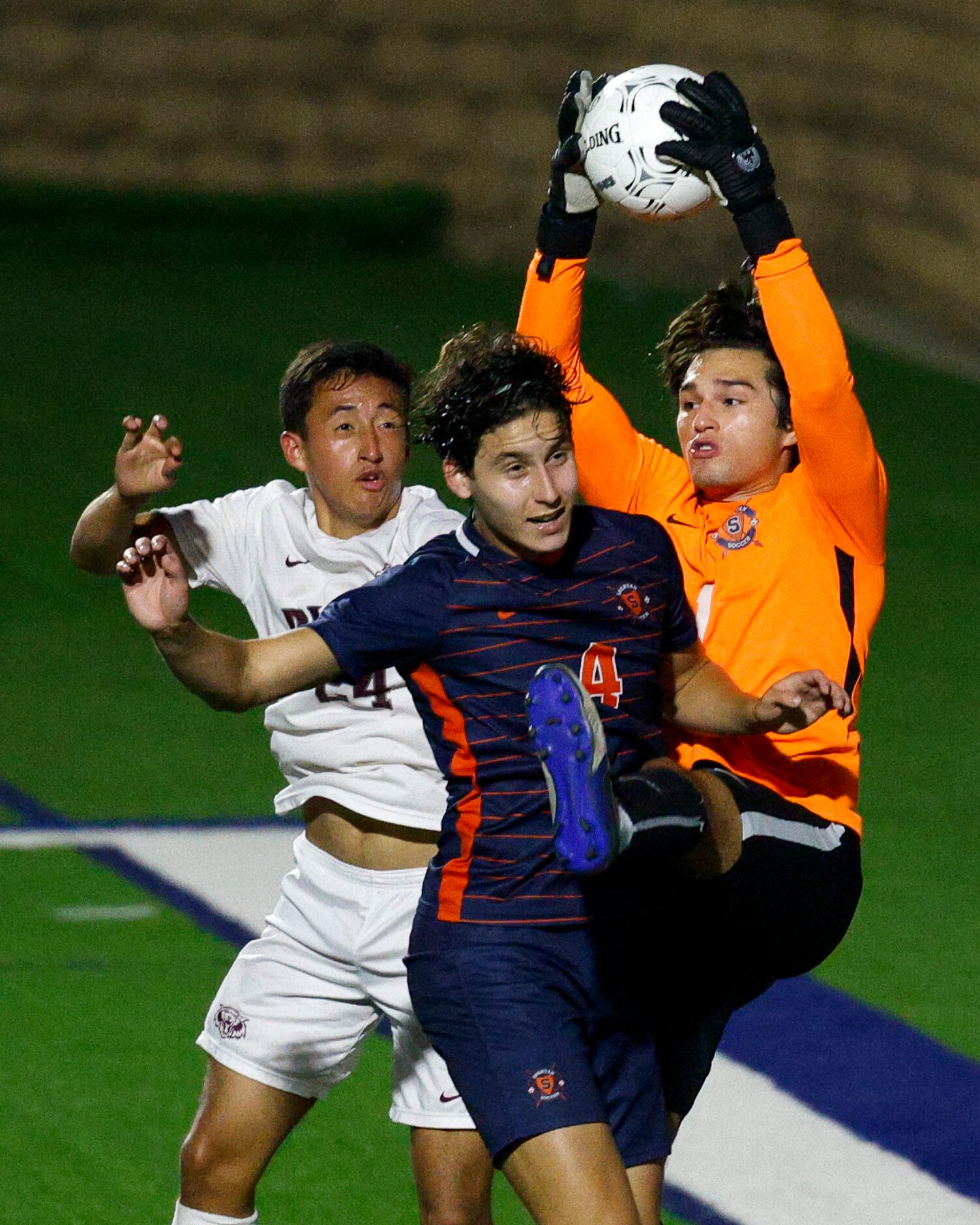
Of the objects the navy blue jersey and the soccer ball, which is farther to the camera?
the soccer ball

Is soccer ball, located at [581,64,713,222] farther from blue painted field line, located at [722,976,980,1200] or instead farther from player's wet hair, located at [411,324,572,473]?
blue painted field line, located at [722,976,980,1200]

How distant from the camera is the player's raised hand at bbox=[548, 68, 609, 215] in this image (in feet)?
13.5

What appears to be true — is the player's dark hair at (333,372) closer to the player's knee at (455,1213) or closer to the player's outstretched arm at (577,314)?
the player's outstretched arm at (577,314)

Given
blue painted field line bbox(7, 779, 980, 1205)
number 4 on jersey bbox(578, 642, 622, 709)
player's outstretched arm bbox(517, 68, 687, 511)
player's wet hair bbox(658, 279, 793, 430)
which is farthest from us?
blue painted field line bbox(7, 779, 980, 1205)

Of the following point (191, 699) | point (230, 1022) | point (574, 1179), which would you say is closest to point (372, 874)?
point (230, 1022)

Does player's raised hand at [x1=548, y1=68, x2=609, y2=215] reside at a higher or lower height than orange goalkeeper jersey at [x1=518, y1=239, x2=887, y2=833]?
higher

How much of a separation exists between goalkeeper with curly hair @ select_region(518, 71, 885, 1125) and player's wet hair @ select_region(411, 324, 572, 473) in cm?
44

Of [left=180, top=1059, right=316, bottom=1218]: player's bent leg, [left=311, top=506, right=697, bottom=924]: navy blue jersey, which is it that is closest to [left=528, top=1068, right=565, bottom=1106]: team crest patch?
[left=311, top=506, right=697, bottom=924]: navy blue jersey

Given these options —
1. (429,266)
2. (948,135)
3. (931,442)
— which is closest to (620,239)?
(429,266)

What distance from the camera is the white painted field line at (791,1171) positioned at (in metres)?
4.43

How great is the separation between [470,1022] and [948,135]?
1163cm

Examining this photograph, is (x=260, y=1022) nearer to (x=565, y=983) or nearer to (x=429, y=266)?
(x=565, y=983)

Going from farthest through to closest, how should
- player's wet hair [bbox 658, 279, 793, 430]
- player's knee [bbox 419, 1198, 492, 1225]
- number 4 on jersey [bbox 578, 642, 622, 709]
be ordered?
player's wet hair [bbox 658, 279, 793, 430] → player's knee [bbox 419, 1198, 492, 1225] → number 4 on jersey [bbox 578, 642, 622, 709]

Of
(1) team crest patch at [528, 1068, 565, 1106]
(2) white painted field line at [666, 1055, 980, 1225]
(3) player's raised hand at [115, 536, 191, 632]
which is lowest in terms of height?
(2) white painted field line at [666, 1055, 980, 1225]
